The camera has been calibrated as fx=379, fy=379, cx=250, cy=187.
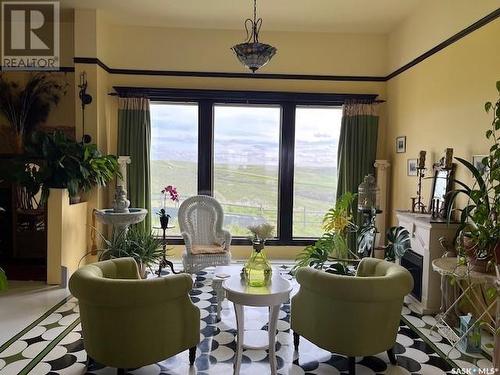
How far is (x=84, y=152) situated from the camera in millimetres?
4582

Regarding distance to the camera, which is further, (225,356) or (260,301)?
(225,356)

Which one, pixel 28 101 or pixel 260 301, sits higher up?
pixel 28 101

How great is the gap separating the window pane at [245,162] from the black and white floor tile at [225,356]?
247 cm

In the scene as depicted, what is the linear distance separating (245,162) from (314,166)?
1.06 m

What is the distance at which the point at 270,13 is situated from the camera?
4.98 meters

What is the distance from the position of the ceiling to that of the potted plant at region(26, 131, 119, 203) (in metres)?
1.81

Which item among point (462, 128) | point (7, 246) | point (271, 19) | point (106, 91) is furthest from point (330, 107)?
point (7, 246)

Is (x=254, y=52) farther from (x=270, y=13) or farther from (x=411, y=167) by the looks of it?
(x=411, y=167)

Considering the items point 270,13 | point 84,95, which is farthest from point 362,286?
point 84,95

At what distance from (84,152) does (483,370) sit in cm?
447

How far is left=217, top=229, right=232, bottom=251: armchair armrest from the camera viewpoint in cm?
464

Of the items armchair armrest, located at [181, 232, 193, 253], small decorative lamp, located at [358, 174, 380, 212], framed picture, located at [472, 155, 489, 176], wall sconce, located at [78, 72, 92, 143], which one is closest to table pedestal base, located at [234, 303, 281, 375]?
armchair armrest, located at [181, 232, 193, 253]

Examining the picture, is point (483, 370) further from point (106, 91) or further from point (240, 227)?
point (106, 91)

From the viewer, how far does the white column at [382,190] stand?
5438 millimetres
